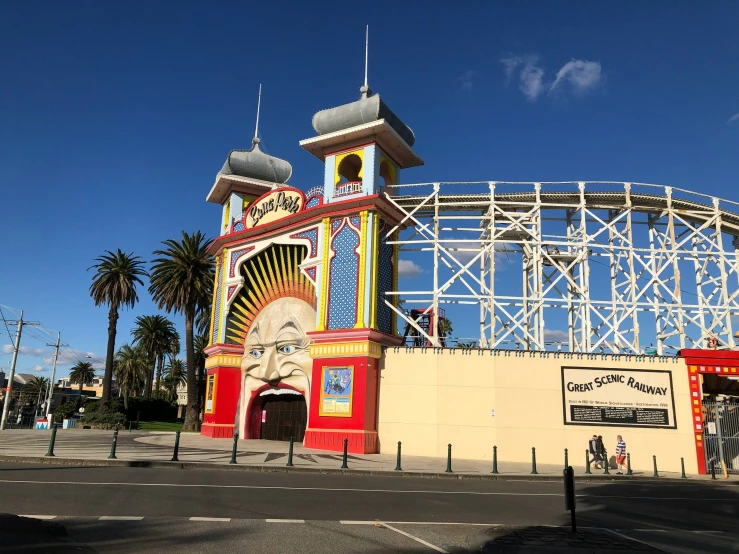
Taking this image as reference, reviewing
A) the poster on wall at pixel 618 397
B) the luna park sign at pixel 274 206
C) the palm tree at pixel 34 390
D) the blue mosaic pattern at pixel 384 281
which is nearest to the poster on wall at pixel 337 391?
the blue mosaic pattern at pixel 384 281

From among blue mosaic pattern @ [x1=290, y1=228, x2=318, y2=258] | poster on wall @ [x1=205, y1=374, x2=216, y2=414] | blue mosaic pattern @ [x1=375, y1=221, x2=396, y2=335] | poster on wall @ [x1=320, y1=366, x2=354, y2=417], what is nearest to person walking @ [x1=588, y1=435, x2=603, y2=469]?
poster on wall @ [x1=320, y1=366, x2=354, y2=417]

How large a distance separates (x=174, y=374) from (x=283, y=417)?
211ft

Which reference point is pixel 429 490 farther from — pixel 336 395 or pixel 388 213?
pixel 388 213

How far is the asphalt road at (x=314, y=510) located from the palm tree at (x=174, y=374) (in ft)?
252

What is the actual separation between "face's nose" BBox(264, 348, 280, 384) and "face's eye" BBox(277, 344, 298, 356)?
1.21 ft

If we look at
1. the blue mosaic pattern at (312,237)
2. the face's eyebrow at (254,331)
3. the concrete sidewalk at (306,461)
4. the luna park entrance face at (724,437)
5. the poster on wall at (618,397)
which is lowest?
the concrete sidewalk at (306,461)

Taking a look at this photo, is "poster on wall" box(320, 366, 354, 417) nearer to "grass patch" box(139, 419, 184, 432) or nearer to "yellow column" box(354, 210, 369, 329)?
"yellow column" box(354, 210, 369, 329)

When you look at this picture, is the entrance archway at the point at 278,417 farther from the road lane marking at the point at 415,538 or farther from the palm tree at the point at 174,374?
the palm tree at the point at 174,374

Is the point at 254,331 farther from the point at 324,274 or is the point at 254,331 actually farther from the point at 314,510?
the point at 314,510

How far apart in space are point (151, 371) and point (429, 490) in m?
59.4

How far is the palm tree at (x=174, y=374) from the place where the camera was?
9038 centimetres

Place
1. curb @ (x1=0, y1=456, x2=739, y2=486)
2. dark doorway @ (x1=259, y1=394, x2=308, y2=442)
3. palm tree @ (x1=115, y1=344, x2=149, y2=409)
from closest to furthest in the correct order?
1. curb @ (x1=0, y1=456, x2=739, y2=486)
2. dark doorway @ (x1=259, y1=394, x2=308, y2=442)
3. palm tree @ (x1=115, y1=344, x2=149, y2=409)

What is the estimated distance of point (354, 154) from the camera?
3097 centimetres

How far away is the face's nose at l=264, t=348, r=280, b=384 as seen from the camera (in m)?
31.4
